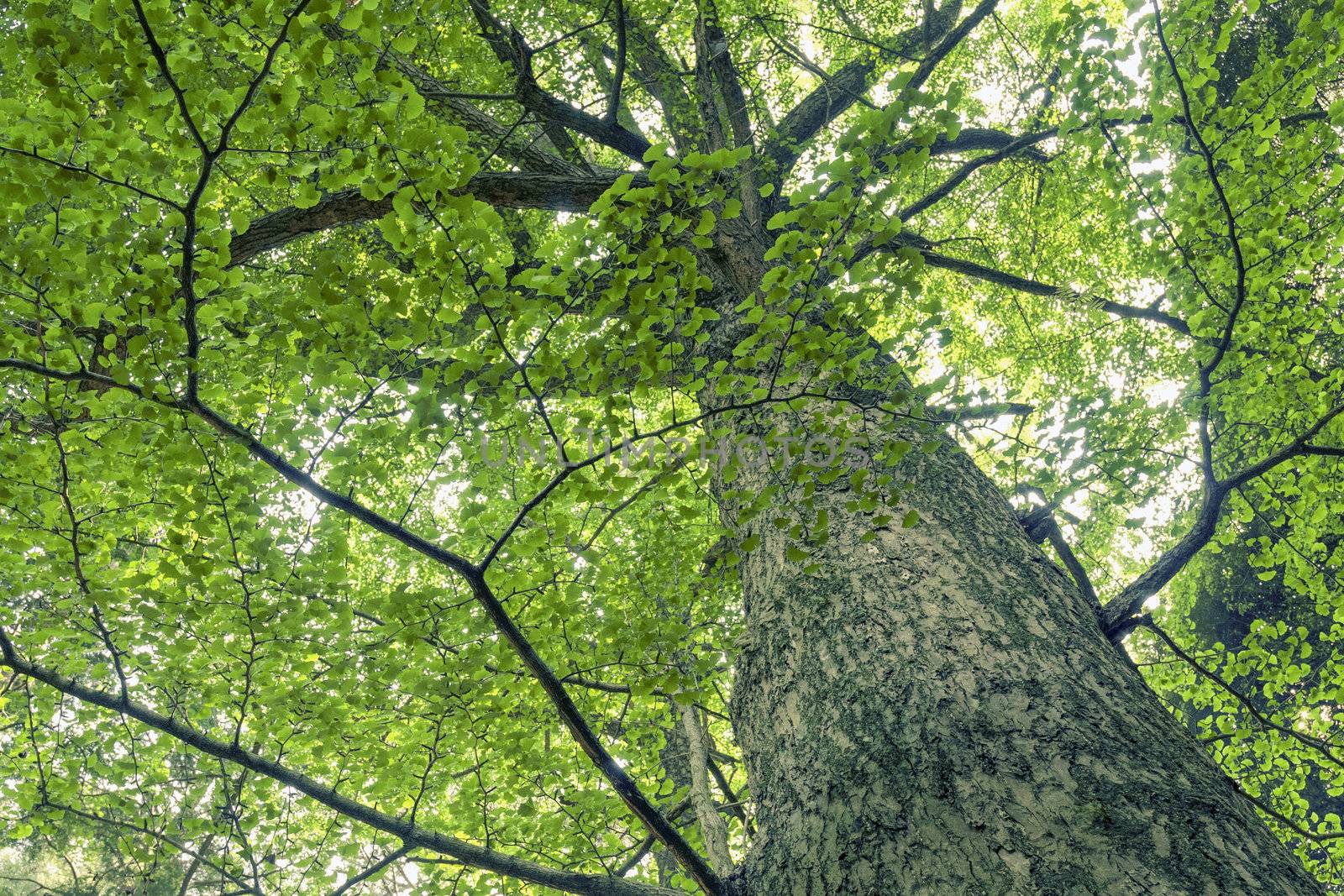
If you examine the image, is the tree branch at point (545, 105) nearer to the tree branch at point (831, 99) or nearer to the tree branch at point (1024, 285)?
the tree branch at point (831, 99)

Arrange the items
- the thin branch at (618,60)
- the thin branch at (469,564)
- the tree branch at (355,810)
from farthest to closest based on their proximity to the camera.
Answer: the thin branch at (618,60) < the tree branch at (355,810) < the thin branch at (469,564)

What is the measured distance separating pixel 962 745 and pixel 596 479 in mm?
1545

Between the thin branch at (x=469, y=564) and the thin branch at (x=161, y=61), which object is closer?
the thin branch at (x=161, y=61)

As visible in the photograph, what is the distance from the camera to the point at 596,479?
2.72 m

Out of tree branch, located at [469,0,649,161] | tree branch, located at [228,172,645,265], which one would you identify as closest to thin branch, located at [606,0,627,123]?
tree branch, located at [469,0,649,161]

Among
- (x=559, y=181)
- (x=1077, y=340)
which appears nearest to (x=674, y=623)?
(x=559, y=181)

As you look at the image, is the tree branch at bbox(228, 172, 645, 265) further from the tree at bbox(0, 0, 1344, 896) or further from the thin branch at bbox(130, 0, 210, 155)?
the thin branch at bbox(130, 0, 210, 155)

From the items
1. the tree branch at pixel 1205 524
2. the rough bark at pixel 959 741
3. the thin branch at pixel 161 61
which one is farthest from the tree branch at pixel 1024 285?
the thin branch at pixel 161 61

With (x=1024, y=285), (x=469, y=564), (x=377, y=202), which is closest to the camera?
(x=469, y=564)

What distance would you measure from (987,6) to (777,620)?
4.86 m

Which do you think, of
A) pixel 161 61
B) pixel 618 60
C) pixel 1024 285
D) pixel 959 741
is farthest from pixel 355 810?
pixel 1024 285

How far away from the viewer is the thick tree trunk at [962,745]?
129 cm

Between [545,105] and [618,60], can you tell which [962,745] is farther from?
[545,105]

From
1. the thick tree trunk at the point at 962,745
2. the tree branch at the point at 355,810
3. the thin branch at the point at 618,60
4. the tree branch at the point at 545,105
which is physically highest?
the tree branch at the point at 545,105
